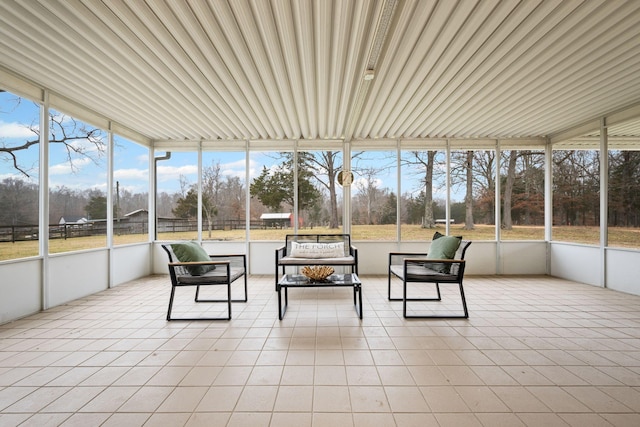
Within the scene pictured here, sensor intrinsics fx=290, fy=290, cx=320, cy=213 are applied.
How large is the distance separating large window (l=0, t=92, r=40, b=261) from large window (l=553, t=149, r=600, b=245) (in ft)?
27.3

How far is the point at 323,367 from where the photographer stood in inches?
88.2

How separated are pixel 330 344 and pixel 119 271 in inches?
171

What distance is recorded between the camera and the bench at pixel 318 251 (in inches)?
170

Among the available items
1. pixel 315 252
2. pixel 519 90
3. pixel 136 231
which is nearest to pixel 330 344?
pixel 315 252

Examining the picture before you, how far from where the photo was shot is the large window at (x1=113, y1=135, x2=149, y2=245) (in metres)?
5.06

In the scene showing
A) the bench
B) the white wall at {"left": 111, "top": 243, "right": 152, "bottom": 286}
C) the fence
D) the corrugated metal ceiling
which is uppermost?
the corrugated metal ceiling

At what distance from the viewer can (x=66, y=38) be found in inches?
102

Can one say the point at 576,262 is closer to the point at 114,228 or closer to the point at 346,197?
the point at 346,197

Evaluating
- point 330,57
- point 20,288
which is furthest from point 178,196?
point 330,57

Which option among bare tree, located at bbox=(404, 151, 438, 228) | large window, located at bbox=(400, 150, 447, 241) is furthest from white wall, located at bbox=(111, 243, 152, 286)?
bare tree, located at bbox=(404, 151, 438, 228)

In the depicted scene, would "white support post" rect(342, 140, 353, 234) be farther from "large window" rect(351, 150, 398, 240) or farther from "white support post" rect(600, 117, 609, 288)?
"white support post" rect(600, 117, 609, 288)

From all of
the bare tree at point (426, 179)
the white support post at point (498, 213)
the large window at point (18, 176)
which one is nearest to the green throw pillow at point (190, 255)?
the large window at point (18, 176)

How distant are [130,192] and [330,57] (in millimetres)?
4586

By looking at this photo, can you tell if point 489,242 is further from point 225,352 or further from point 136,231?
point 136,231
